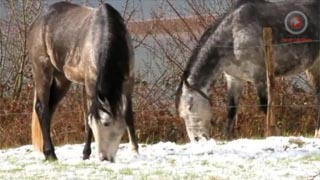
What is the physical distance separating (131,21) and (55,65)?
6.35 metres

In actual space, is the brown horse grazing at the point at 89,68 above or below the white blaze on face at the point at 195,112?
above

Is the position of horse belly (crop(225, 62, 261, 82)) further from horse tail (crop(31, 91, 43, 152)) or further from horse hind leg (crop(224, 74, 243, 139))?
horse tail (crop(31, 91, 43, 152))

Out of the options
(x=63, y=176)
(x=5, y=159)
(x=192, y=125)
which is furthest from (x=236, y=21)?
(x=63, y=176)

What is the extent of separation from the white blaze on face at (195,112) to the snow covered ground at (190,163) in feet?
2.97

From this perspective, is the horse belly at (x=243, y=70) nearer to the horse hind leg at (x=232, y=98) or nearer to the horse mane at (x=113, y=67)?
the horse hind leg at (x=232, y=98)

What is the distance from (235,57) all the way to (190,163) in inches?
132

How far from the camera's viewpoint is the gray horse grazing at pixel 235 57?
11.6m

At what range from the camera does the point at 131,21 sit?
16.3 metres

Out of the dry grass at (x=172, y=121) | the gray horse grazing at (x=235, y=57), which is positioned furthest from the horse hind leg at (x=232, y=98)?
the dry grass at (x=172, y=121)

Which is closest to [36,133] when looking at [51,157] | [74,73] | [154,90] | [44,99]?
[44,99]

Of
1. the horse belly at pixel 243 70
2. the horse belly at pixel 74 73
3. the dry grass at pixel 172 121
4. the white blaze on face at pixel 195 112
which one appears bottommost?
the dry grass at pixel 172 121

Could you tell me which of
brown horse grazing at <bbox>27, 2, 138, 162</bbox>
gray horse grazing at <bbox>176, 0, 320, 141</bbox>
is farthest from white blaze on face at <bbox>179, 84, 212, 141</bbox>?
brown horse grazing at <bbox>27, 2, 138, 162</bbox>

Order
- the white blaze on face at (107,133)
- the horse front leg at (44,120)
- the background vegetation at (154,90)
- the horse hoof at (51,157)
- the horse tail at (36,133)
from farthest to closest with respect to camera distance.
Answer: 1. the background vegetation at (154,90)
2. the horse tail at (36,133)
3. the horse front leg at (44,120)
4. the horse hoof at (51,157)
5. the white blaze on face at (107,133)

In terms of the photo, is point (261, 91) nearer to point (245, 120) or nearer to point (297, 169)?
point (245, 120)
